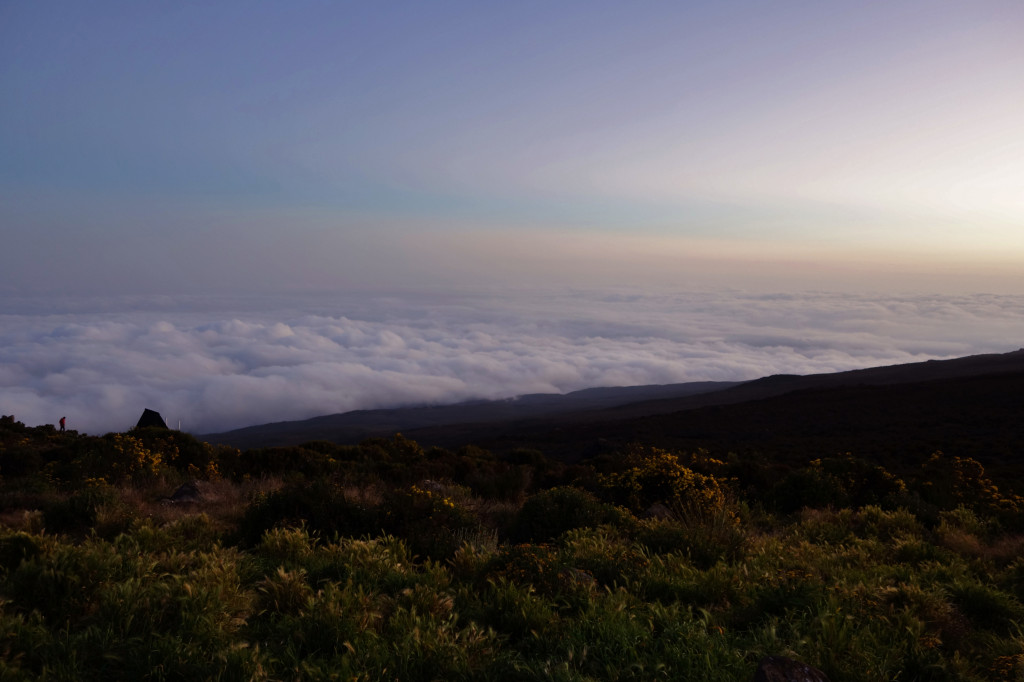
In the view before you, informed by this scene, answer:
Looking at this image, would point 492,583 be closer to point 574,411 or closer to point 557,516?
point 557,516

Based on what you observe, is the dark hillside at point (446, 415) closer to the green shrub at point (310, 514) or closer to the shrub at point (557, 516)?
the shrub at point (557, 516)

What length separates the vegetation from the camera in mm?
3762

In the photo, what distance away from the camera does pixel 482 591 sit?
5.09 meters

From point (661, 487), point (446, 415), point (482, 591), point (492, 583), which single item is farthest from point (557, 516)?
point (446, 415)

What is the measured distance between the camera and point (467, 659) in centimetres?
382

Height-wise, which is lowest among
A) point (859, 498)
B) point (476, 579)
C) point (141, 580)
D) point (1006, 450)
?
point (1006, 450)

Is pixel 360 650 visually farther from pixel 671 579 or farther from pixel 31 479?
pixel 31 479

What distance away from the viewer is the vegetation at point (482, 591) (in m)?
3.76

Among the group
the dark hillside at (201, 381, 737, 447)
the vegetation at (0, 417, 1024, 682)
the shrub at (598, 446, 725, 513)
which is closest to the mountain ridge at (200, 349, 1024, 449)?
the dark hillside at (201, 381, 737, 447)

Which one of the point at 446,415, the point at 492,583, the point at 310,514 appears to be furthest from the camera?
Result: the point at 446,415

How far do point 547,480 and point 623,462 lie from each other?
2038mm

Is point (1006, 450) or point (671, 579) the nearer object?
point (671, 579)

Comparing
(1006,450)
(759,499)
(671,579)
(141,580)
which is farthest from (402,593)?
(1006,450)

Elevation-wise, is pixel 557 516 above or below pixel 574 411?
above
